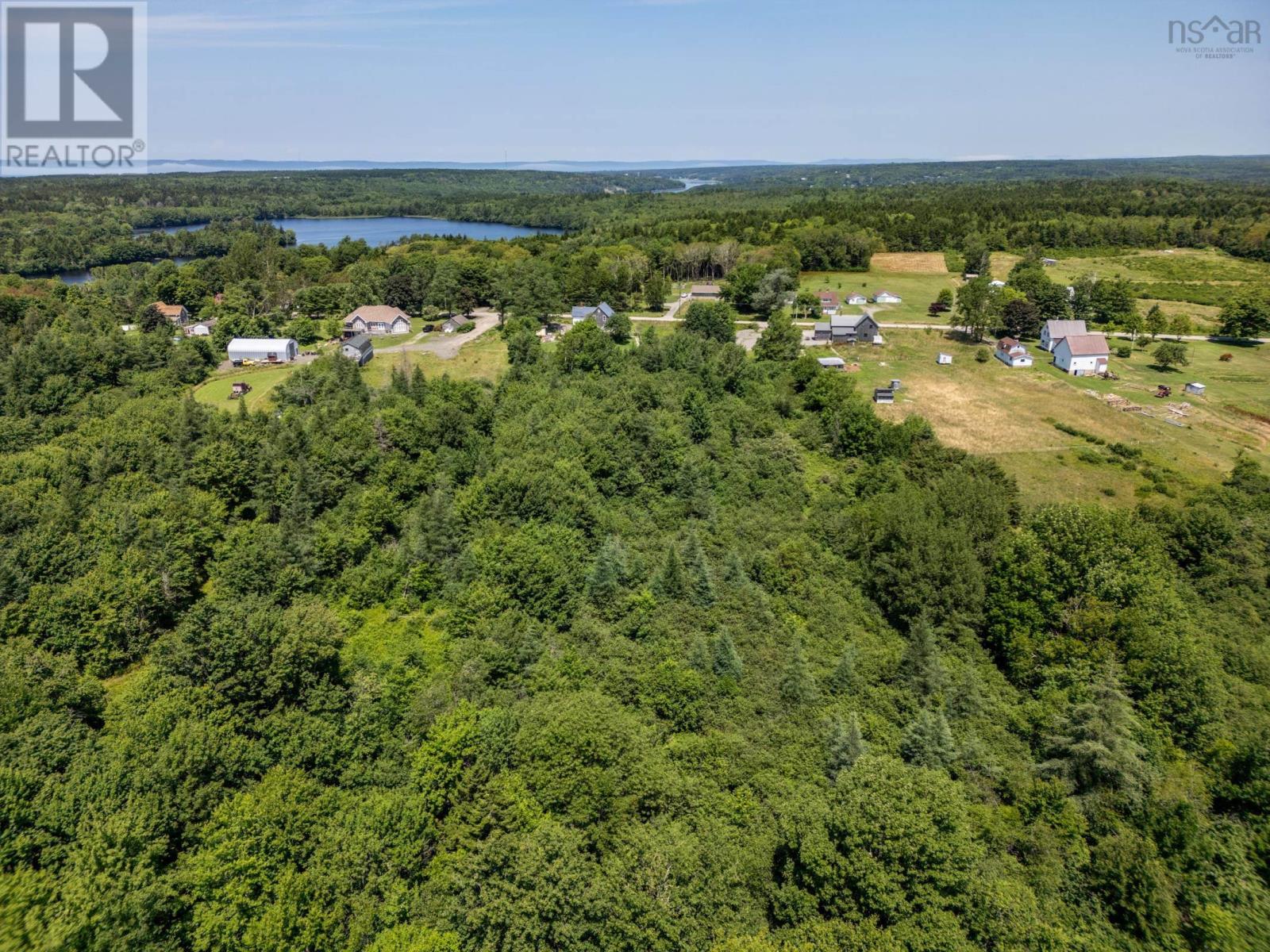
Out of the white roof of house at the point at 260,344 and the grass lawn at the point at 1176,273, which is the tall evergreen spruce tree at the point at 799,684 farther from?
the grass lawn at the point at 1176,273

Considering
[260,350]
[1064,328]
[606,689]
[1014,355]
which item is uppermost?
[1064,328]

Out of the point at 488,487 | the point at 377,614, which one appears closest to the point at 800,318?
the point at 488,487

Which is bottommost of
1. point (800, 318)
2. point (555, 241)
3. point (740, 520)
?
point (740, 520)

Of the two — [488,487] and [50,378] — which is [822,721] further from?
[50,378]

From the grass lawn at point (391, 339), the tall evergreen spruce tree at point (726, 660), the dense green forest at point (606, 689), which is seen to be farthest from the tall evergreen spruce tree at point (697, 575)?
the grass lawn at point (391, 339)

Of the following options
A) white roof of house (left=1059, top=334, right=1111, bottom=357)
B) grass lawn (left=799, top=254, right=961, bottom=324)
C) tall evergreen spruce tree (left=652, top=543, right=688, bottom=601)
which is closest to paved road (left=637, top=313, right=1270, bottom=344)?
grass lawn (left=799, top=254, right=961, bottom=324)

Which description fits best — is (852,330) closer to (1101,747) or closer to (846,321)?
(846,321)

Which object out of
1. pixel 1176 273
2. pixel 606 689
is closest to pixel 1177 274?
pixel 1176 273
